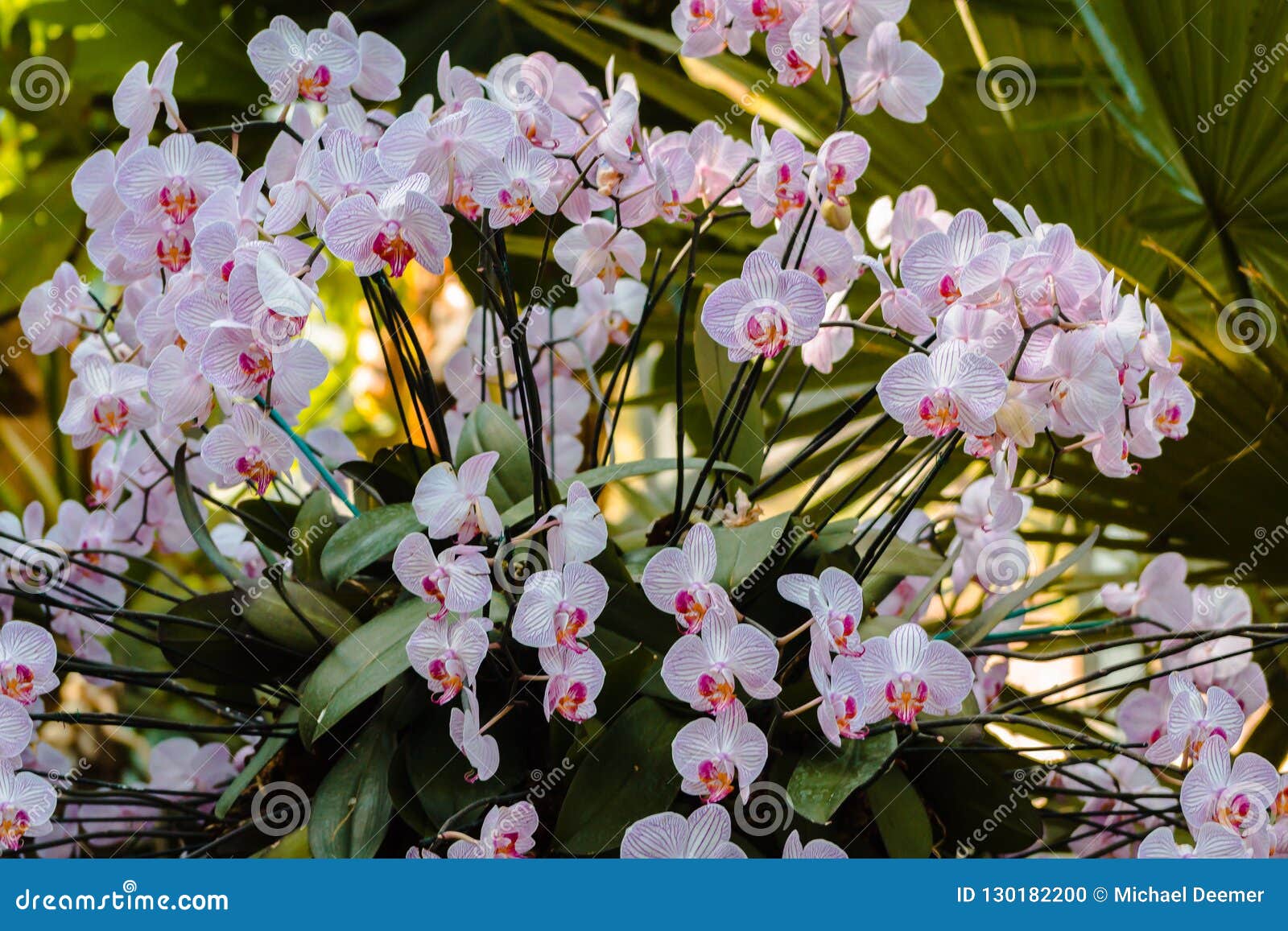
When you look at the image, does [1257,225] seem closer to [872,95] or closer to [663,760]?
[872,95]

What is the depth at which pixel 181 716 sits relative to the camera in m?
1.13

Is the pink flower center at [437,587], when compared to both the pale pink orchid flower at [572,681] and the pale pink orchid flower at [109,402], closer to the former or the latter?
the pale pink orchid flower at [572,681]

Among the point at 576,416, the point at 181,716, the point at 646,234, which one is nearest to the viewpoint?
the point at 576,416

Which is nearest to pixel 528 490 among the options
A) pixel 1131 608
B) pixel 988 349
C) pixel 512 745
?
pixel 512 745

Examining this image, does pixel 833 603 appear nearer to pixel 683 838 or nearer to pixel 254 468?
pixel 683 838

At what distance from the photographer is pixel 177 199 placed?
46cm

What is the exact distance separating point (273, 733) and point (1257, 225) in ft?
2.51

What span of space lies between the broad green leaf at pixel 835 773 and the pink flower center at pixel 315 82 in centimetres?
36

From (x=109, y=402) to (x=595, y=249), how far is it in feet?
Answer: 0.80

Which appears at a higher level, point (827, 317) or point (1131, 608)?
point (827, 317)

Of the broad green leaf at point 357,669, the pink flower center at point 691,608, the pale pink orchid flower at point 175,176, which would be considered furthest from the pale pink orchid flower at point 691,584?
the pale pink orchid flower at point 175,176

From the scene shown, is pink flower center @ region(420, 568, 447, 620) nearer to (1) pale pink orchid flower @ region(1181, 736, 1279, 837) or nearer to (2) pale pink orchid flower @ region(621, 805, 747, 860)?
(2) pale pink orchid flower @ region(621, 805, 747, 860)

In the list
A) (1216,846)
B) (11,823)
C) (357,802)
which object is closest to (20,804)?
(11,823)

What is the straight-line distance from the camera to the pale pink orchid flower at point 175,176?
46 cm
